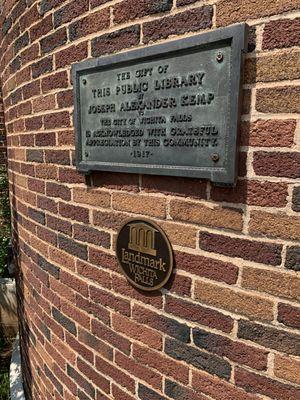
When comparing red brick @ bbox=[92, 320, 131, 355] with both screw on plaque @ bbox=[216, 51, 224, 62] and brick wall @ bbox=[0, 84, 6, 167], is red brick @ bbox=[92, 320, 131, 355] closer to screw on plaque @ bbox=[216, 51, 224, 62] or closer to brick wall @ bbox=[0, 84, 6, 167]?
screw on plaque @ bbox=[216, 51, 224, 62]

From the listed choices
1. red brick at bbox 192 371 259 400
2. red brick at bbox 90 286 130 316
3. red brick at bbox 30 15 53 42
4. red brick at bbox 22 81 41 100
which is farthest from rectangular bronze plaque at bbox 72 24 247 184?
red brick at bbox 192 371 259 400

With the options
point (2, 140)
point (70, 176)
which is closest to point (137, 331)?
point (70, 176)

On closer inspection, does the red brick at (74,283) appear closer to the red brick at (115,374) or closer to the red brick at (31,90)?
the red brick at (115,374)

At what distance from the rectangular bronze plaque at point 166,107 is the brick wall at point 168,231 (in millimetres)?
55

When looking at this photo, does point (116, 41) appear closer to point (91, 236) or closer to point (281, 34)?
point (281, 34)

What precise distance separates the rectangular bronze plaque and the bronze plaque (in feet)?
0.86

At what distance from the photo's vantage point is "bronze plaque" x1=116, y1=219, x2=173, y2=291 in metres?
1.53

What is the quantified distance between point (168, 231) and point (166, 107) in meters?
0.50

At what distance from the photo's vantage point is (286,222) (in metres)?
1.18

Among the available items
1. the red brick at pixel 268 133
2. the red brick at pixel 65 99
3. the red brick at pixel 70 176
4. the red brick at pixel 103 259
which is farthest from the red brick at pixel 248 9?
the red brick at pixel 103 259

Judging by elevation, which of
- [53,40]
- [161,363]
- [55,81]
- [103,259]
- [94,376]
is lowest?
[94,376]

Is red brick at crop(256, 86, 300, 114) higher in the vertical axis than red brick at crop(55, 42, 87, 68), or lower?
lower

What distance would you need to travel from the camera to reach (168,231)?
4.94 feet

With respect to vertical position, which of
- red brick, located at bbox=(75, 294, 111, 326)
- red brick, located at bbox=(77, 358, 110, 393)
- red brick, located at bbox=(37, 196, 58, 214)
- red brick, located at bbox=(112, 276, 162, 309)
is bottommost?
red brick, located at bbox=(77, 358, 110, 393)
